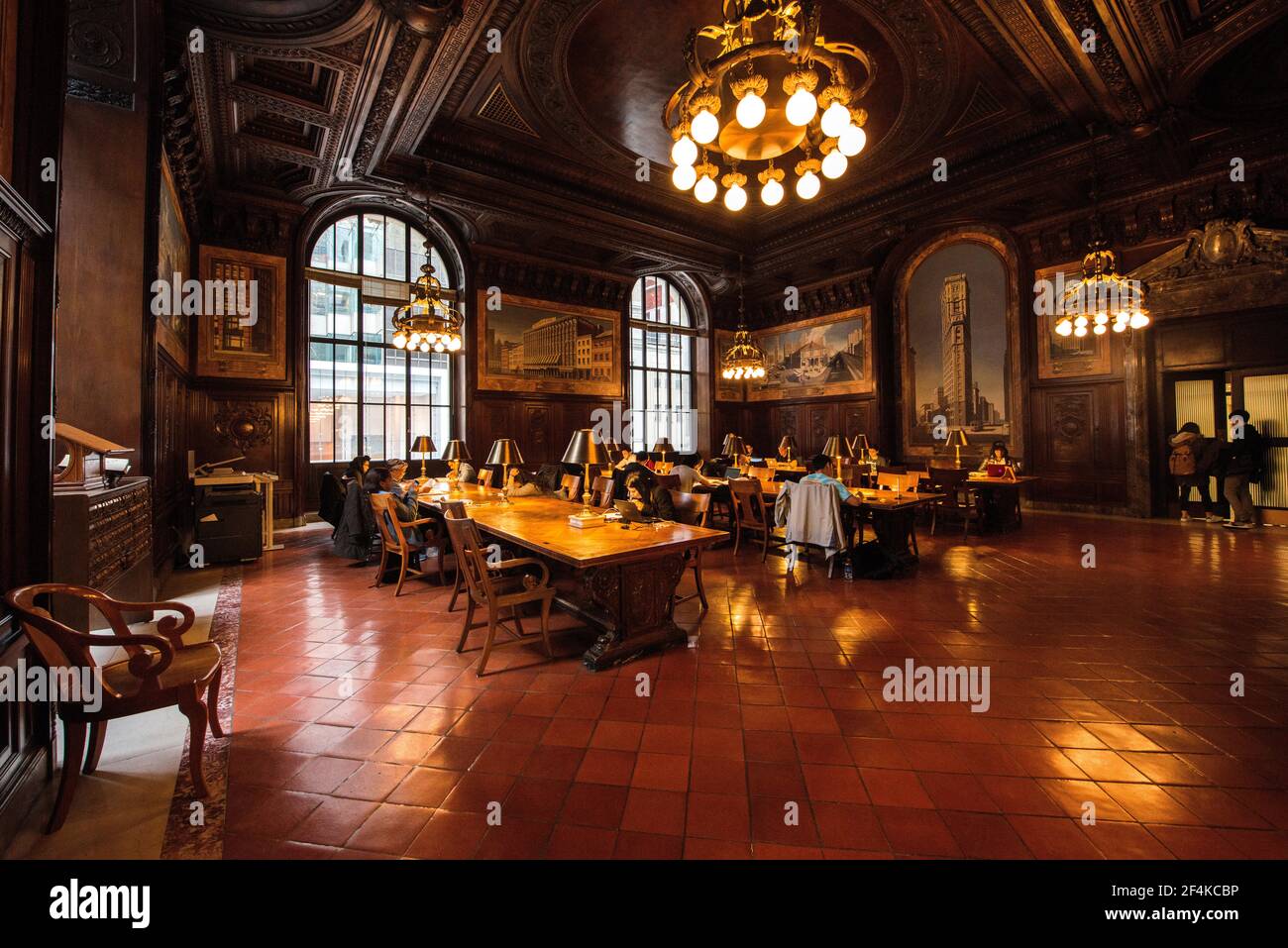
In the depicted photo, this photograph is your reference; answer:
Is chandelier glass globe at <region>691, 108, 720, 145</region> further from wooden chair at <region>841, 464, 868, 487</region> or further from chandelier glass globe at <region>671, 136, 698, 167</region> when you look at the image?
wooden chair at <region>841, 464, 868, 487</region>

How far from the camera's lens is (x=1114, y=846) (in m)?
1.87

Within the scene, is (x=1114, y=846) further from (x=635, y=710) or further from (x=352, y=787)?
(x=352, y=787)

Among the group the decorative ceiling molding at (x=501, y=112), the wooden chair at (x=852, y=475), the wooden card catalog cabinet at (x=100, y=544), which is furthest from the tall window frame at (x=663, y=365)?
the wooden card catalog cabinet at (x=100, y=544)

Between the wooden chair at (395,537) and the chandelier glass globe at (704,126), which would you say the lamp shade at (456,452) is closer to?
the wooden chair at (395,537)

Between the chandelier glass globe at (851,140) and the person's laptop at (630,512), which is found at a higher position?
the chandelier glass globe at (851,140)

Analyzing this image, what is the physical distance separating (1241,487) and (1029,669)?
8363mm

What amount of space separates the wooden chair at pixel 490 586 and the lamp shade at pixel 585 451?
80 cm

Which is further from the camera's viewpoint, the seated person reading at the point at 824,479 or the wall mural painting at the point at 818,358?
the wall mural painting at the point at 818,358

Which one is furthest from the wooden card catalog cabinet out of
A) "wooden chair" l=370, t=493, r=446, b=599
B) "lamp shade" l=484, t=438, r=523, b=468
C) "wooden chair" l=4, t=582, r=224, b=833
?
"lamp shade" l=484, t=438, r=523, b=468

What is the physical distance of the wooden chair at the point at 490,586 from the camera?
338 cm

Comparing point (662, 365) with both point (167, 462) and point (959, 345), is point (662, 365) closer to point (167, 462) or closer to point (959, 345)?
point (959, 345)

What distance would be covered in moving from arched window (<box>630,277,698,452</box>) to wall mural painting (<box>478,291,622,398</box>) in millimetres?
1107

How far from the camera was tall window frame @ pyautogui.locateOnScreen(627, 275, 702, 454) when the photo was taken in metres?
14.5

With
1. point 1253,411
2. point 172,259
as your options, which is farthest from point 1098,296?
point 172,259
